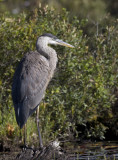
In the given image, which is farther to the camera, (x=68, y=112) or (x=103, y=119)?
(x=103, y=119)

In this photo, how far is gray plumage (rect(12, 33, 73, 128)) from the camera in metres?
6.60

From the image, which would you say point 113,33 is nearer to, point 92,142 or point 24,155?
point 92,142

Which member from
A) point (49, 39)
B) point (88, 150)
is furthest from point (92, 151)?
point (49, 39)

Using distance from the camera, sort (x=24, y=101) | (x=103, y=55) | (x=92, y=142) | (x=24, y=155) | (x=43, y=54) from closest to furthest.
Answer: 1. (x=24, y=155)
2. (x=24, y=101)
3. (x=43, y=54)
4. (x=92, y=142)
5. (x=103, y=55)

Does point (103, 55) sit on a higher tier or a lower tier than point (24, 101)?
higher

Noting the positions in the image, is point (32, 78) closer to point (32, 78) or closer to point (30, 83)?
point (32, 78)

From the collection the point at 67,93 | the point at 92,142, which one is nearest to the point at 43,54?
the point at 67,93

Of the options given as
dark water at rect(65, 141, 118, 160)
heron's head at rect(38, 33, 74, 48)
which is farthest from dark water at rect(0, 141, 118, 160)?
heron's head at rect(38, 33, 74, 48)

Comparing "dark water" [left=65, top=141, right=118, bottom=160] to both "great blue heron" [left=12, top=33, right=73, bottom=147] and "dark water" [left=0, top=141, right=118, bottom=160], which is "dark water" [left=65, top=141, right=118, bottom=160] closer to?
"dark water" [left=0, top=141, right=118, bottom=160]

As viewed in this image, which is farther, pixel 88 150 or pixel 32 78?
pixel 88 150

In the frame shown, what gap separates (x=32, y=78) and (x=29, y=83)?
0.12m

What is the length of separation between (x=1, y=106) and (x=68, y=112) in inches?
57.8

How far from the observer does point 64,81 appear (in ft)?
27.4

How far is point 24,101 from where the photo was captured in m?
6.66
